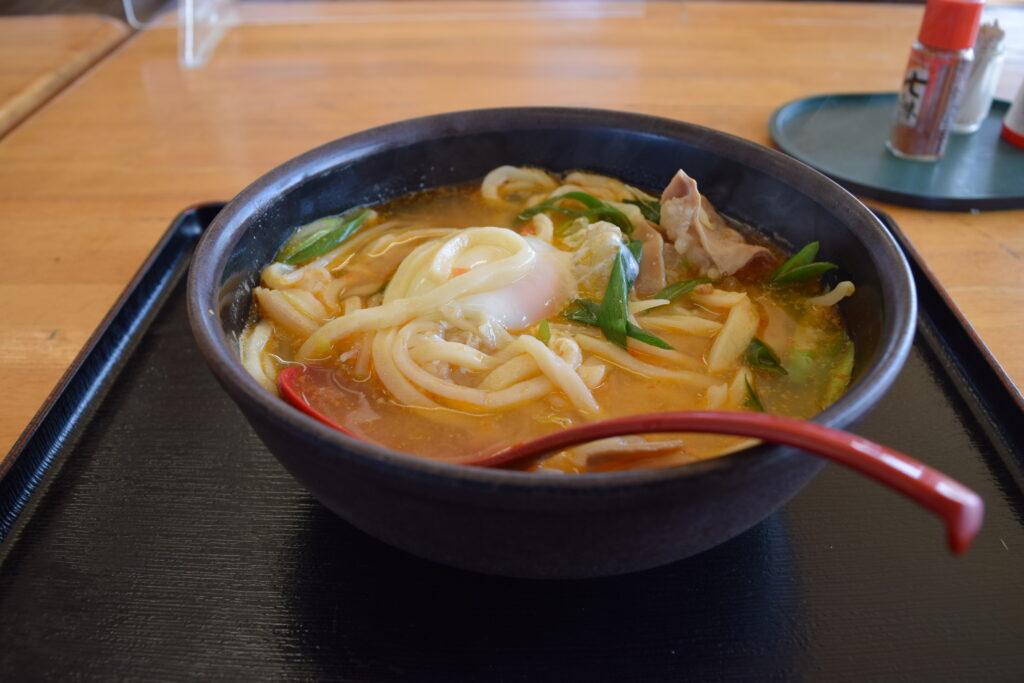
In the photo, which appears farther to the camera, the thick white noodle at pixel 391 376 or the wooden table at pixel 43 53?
the wooden table at pixel 43 53

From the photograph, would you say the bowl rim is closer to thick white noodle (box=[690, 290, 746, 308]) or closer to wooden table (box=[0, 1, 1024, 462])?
thick white noodle (box=[690, 290, 746, 308])

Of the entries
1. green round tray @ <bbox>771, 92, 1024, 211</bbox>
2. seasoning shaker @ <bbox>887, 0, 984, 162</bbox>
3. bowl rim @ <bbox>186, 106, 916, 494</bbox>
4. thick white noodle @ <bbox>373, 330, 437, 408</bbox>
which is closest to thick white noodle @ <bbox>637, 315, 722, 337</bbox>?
bowl rim @ <bbox>186, 106, 916, 494</bbox>

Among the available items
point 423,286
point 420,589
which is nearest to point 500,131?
point 423,286

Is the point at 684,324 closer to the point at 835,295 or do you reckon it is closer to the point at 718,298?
the point at 718,298

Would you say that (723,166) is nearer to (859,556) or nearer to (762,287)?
(762,287)

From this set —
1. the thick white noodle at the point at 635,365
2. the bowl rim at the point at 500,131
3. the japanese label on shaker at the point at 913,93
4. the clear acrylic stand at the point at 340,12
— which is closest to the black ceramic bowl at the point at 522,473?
the bowl rim at the point at 500,131

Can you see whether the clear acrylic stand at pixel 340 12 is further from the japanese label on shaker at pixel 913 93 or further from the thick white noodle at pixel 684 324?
the thick white noodle at pixel 684 324
